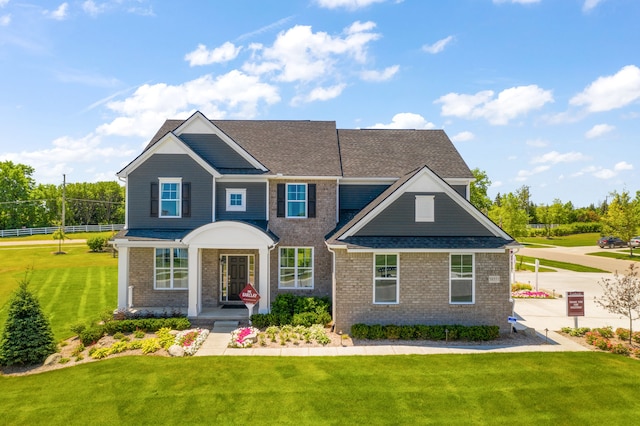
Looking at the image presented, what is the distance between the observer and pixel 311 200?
19.1 metres

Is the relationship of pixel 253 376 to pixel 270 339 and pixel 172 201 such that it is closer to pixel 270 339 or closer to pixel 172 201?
pixel 270 339

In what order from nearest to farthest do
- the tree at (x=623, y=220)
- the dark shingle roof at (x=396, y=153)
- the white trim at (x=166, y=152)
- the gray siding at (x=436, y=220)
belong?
the gray siding at (x=436, y=220)
the white trim at (x=166, y=152)
the dark shingle roof at (x=396, y=153)
the tree at (x=623, y=220)

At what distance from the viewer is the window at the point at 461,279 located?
1514cm

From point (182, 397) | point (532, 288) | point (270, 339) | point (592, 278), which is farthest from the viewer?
point (592, 278)

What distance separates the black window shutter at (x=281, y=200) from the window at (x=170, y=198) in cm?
487

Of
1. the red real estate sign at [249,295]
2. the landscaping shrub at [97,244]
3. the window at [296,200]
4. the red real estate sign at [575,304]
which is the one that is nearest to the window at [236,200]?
the window at [296,200]

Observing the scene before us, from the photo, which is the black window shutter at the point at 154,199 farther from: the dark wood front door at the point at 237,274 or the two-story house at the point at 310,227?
the dark wood front door at the point at 237,274

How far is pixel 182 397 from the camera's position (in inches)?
394

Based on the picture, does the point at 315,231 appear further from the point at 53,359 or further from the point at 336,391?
the point at 53,359

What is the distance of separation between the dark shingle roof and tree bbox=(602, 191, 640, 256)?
120 feet

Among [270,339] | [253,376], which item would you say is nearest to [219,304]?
[270,339]

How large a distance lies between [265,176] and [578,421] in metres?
14.9

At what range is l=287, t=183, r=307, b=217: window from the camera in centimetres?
1909

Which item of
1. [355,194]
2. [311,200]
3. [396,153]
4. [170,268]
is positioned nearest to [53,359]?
[170,268]
